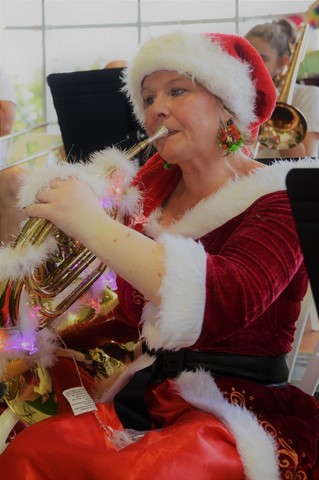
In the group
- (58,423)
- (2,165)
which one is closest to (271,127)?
(2,165)

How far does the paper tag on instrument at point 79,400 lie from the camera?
1196 mm

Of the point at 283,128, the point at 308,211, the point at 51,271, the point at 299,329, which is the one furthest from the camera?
the point at 283,128

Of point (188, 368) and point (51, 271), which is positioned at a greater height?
point (51, 271)

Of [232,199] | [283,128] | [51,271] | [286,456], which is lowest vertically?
[286,456]

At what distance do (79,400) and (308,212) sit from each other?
2.18 feet

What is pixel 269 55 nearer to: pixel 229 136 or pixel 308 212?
pixel 229 136

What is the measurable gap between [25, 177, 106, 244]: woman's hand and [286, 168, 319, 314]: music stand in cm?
42

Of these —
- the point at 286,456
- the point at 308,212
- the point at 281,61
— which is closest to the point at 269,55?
the point at 281,61

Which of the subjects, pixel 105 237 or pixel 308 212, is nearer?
pixel 308 212

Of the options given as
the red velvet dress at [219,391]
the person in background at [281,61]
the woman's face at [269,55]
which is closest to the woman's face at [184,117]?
the red velvet dress at [219,391]

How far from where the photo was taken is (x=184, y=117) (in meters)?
1.30

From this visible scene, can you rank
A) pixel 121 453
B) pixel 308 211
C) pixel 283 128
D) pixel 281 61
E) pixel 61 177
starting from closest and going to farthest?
pixel 308 211 → pixel 121 453 → pixel 61 177 → pixel 283 128 → pixel 281 61

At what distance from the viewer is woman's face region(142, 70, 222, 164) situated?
1.30 m

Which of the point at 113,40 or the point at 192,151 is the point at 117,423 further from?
the point at 113,40
